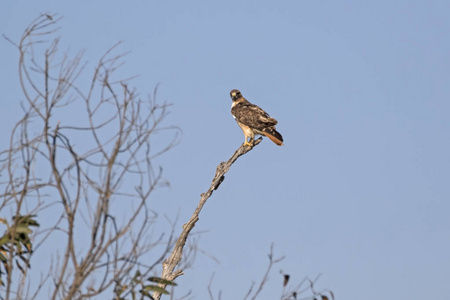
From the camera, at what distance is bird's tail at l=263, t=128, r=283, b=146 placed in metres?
13.0

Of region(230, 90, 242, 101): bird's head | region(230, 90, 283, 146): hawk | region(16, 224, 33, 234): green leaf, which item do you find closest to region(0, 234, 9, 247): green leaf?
region(16, 224, 33, 234): green leaf

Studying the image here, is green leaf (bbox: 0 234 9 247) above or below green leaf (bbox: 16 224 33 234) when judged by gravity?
above

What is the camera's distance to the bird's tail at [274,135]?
13039mm

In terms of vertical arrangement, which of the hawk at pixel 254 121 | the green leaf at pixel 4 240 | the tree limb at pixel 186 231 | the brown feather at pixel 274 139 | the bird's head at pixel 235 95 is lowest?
the green leaf at pixel 4 240

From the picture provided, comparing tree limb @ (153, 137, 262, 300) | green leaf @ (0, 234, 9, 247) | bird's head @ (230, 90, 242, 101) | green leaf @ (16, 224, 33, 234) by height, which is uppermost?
bird's head @ (230, 90, 242, 101)

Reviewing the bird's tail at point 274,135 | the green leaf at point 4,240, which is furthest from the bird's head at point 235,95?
the green leaf at point 4,240

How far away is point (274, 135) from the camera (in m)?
13.1

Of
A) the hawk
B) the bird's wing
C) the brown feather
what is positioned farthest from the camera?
the bird's wing

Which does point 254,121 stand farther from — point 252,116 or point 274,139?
point 274,139

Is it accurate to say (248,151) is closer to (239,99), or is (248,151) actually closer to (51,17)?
(239,99)

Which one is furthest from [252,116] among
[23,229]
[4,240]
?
[23,229]

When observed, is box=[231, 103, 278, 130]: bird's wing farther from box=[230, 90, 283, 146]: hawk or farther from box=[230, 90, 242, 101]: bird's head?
box=[230, 90, 242, 101]: bird's head

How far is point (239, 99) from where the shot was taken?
15734 millimetres

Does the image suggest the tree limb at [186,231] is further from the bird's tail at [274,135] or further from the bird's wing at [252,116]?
the bird's wing at [252,116]
